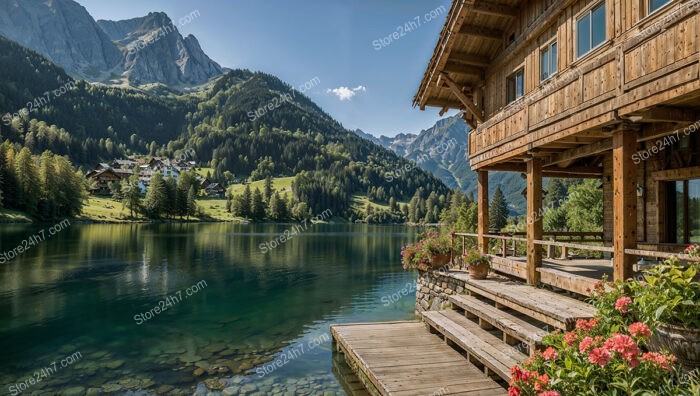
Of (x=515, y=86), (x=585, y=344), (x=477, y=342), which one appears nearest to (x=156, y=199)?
(x=515, y=86)

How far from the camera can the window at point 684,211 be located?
13.3 m

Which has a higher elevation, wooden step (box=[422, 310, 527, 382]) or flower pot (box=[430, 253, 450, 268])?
flower pot (box=[430, 253, 450, 268])

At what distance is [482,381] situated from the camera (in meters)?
8.55

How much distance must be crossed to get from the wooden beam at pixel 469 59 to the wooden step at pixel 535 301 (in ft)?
31.4

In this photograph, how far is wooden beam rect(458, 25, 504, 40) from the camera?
54.5 feet

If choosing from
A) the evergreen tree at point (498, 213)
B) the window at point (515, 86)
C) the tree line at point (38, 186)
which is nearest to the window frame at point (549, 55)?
the window at point (515, 86)

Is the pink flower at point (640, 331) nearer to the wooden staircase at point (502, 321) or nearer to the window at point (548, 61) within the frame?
the wooden staircase at point (502, 321)

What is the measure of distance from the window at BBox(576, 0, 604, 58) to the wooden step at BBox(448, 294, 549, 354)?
25.1ft

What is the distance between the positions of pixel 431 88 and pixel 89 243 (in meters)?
48.9

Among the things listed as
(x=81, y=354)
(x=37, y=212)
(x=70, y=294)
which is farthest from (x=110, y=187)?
(x=81, y=354)

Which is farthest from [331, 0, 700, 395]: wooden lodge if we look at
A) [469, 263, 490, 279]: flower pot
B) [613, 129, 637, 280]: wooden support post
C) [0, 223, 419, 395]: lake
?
[0, 223, 419, 395]: lake

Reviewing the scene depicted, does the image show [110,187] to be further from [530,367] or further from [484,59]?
[530,367]

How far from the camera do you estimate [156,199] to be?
111m

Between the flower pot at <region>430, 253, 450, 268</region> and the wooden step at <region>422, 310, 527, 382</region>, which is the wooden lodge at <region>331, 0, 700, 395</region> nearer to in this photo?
the wooden step at <region>422, 310, 527, 382</region>
